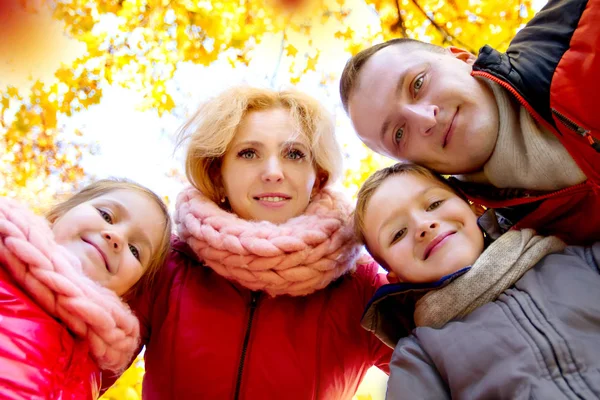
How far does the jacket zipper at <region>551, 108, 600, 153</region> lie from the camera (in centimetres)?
132

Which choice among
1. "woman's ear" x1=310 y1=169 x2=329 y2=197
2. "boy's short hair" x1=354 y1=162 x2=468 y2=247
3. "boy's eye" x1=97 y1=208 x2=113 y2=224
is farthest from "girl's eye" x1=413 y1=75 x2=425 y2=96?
"boy's eye" x1=97 y1=208 x2=113 y2=224

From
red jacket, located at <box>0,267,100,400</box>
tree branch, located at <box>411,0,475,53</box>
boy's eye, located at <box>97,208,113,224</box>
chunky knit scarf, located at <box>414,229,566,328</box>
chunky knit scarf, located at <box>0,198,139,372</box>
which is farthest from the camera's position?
tree branch, located at <box>411,0,475,53</box>

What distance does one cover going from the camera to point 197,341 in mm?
1615

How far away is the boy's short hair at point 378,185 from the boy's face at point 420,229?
1.1 inches

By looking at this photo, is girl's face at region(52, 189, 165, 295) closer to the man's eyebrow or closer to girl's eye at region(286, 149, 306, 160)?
girl's eye at region(286, 149, 306, 160)

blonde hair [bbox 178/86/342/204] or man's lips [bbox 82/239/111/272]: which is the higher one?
blonde hair [bbox 178/86/342/204]

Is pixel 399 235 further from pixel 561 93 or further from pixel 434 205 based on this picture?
pixel 561 93

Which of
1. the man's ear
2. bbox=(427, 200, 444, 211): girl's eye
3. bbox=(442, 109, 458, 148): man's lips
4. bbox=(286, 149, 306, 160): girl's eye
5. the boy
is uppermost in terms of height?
the man's ear

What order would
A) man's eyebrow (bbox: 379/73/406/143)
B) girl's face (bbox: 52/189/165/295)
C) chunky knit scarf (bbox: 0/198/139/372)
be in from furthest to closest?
man's eyebrow (bbox: 379/73/406/143) → girl's face (bbox: 52/189/165/295) → chunky knit scarf (bbox: 0/198/139/372)

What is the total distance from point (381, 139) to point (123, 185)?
96 centimetres

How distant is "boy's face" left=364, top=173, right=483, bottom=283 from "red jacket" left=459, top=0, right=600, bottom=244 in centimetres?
21

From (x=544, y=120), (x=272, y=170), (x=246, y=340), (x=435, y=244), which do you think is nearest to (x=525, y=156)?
(x=544, y=120)

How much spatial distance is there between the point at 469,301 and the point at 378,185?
1.59ft

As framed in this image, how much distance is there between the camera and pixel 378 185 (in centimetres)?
163
